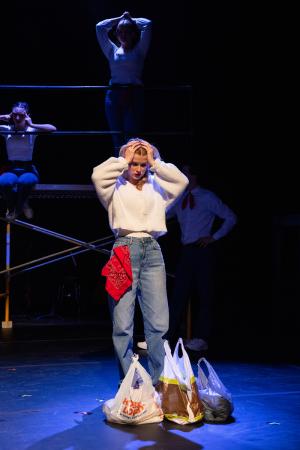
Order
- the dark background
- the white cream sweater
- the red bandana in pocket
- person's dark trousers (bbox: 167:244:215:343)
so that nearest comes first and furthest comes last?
the red bandana in pocket < the white cream sweater < person's dark trousers (bbox: 167:244:215:343) < the dark background

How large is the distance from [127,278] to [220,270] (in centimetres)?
633

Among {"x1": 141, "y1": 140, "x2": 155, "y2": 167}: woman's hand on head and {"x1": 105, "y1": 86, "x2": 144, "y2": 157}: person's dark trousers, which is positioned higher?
{"x1": 105, "y1": 86, "x2": 144, "y2": 157}: person's dark trousers

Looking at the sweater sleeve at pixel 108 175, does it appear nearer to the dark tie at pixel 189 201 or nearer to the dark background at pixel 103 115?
the dark tie at pixel 189 201

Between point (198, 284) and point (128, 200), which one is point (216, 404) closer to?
point (128, 200)

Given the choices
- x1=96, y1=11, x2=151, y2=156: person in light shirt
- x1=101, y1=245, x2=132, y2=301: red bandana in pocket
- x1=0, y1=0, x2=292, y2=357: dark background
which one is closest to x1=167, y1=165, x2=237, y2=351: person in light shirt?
x1=96, y1=11, x2=151, y2=156: person in light shirt

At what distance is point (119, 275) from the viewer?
12.6ft

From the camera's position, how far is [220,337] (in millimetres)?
6883

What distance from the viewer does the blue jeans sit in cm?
386

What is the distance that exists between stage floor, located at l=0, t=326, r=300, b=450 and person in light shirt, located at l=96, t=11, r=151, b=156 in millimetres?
2014

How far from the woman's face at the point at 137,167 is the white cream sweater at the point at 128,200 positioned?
4 centimetres

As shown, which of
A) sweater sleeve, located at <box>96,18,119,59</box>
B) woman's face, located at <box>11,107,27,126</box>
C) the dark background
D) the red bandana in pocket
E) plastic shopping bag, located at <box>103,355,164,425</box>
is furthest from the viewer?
the dark background


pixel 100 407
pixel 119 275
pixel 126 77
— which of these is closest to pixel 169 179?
pixel 119 275

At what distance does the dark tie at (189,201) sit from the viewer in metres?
6.31

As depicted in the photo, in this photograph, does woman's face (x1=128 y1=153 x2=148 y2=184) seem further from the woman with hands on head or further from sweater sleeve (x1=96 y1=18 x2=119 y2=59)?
sweater sleeve (x1=96 y1=18 x2=119 y2=59)
